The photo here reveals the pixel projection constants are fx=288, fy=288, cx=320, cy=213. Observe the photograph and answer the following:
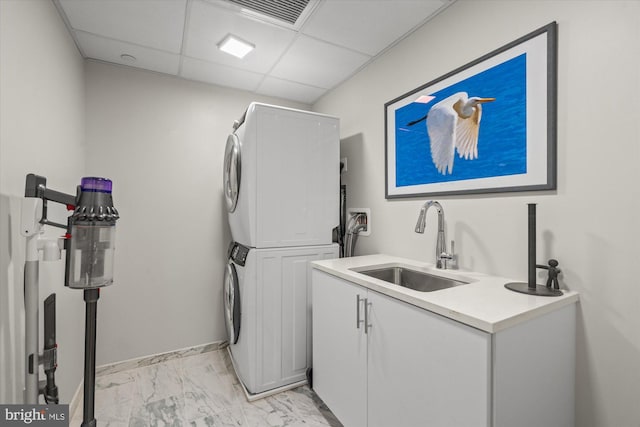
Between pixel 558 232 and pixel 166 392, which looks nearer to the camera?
pixel 558 232

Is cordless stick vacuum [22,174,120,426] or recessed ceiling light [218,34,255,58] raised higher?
recessed ceiling light [218,34,255,58]

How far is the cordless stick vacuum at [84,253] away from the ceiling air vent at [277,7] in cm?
130

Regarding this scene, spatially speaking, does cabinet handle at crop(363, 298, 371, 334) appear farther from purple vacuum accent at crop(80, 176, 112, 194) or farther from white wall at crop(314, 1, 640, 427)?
purple vacuum accent at crop(80, 176, 112, 194)

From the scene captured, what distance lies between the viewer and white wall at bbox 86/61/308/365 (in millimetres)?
2289

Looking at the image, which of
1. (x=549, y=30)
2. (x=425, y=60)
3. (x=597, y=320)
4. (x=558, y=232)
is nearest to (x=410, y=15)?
(x=425, y=60)

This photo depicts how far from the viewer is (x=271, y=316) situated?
6.53 feet

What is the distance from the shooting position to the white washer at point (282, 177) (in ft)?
6.32

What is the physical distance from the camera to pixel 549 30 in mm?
1218

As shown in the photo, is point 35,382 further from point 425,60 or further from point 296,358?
point 425,60

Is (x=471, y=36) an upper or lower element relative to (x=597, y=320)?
upper

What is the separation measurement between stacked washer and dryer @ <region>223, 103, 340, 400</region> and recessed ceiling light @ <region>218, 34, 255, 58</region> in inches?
18.8

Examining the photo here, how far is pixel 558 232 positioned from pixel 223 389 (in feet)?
7.28

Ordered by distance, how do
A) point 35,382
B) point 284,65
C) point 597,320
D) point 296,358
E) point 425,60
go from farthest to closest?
point 284,65 < point 296,358 < point 425,60 < point 597,320 < point 35,382

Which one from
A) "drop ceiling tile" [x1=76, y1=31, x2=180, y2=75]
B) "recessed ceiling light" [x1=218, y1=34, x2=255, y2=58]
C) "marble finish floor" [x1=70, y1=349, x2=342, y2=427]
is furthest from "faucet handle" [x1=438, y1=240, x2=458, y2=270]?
"drop ceiling tile" [x1=76, y1=31, x2=180, y2=75]
